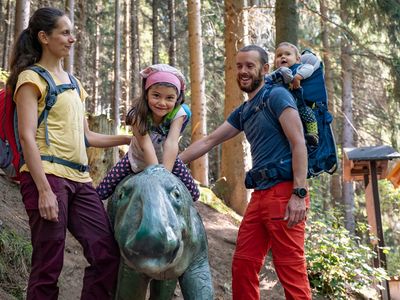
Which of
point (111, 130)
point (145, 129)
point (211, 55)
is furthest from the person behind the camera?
point (211, 55)

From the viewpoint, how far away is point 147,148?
272 centimetres

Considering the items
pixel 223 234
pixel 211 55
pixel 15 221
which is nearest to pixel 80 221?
pixel 15 221

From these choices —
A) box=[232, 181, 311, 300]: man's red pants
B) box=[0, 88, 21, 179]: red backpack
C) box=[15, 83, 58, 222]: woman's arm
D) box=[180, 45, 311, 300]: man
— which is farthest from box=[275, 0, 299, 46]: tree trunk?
box=[15, 83, 58, 222]: woman's arm

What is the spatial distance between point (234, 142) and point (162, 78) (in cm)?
695

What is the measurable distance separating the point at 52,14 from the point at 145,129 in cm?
107

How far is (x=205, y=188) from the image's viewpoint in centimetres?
976

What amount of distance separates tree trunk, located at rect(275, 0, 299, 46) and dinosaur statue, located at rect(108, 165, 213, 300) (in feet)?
16.5

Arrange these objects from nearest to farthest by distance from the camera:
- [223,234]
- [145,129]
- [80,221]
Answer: [145,129], [80,221], [223,234]

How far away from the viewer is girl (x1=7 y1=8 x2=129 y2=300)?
2.85 m

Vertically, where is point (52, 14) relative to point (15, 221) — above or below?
above

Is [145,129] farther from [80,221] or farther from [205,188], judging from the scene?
[205,188]

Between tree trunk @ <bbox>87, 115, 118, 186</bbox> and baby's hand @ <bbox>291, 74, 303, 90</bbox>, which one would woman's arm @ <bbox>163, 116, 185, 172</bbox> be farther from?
tree trunk @ <bbox>87, 115, 118, 186</bbox>

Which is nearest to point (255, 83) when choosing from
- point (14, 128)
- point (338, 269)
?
point (14, 128)

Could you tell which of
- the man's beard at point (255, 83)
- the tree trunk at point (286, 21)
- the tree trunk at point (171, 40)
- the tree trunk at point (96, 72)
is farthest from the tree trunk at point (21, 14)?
the tree trunk at point (96, 72)
